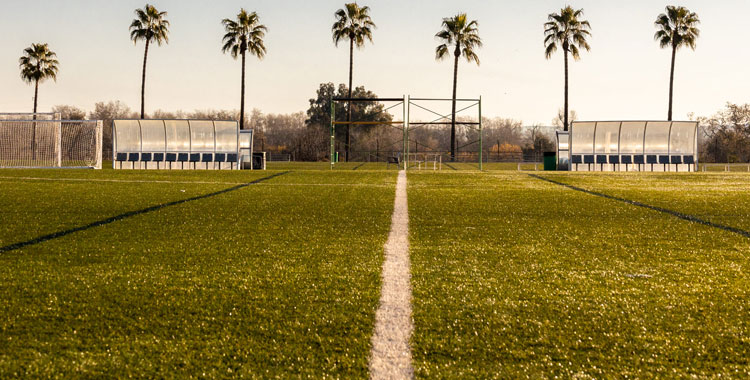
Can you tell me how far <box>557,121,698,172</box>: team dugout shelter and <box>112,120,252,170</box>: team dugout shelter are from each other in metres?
18.4

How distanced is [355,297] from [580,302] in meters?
1.27

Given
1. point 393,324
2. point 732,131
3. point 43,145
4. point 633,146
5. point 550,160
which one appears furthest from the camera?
point 732,131

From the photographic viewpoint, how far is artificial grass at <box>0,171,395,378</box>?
2.42 m

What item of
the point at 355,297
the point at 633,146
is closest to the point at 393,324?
the point at 355,297

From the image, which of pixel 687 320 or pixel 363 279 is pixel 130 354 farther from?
pixel 687 320

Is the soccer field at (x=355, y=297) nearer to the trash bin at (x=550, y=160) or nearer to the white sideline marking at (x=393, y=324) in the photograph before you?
the white sideline marking at (x=393, y=324)

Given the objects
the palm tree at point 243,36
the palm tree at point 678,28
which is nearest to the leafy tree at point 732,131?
the palm tree at point 678,28

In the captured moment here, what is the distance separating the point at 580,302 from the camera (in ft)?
11.0

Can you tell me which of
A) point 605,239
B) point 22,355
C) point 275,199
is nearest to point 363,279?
point 22,355

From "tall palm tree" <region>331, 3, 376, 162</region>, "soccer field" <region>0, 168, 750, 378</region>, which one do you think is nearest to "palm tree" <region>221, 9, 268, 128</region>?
"tall palm tree" <region>331, 3, 376, 162</region>

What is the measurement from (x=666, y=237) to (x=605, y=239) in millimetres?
686

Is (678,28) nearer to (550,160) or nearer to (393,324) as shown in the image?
(550,160)

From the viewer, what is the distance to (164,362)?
241cm

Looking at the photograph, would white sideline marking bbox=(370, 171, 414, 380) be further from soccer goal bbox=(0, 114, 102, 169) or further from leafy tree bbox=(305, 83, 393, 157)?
leafy tree bbox=(305, 83, 393, 157)
